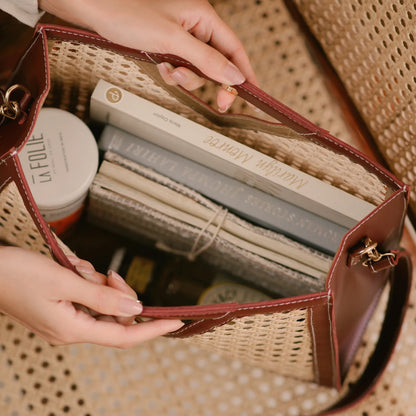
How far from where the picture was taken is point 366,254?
46 centimetres

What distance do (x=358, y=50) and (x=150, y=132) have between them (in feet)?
0.96

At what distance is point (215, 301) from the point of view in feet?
2.03

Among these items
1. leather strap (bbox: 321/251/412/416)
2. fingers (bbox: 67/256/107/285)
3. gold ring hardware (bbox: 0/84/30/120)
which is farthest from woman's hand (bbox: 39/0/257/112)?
leather strap (bbox: 321/251/412/416)

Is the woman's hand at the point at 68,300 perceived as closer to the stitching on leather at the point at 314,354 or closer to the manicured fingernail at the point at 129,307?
the manicured fingernail at the point at 129,307

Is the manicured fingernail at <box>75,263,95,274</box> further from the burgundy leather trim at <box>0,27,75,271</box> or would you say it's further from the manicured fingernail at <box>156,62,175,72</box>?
the manicured fingernail at <box>156,62,175,72</box>

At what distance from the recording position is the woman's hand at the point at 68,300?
409 mm

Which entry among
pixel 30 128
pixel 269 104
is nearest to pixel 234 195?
pixel 269 104

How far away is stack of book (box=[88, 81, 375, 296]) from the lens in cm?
50

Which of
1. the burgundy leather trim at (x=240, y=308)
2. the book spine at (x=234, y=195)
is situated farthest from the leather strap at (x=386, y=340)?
the burgundy leather trim at (x=240, y=308)

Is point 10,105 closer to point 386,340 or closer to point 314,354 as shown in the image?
point 314,354

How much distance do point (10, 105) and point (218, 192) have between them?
23 centimetres

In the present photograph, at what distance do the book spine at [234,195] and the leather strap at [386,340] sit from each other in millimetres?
139

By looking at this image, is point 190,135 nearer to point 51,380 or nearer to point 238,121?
point 238,121

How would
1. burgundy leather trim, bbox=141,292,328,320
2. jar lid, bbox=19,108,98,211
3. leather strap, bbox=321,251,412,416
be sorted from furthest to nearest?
leather strap, bbox=321,251,412,416 < jar lid, bbox=19,108,98,211 < burgundy leather trim, bbox=141,292,328,320
